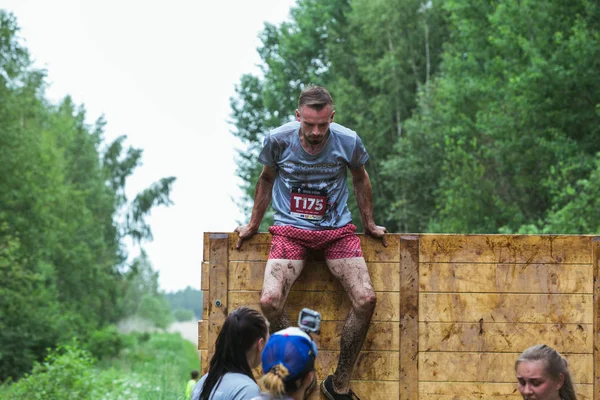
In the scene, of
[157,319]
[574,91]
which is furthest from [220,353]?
[157,319]

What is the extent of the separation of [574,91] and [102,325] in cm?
3098

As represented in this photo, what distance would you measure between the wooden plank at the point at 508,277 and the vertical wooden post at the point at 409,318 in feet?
0.29

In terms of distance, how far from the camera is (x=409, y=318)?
7.14 m

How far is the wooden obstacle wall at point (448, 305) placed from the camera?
23.3ft

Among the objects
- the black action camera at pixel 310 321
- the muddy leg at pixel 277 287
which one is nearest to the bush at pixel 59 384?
the muddy leg at pixel 277 287

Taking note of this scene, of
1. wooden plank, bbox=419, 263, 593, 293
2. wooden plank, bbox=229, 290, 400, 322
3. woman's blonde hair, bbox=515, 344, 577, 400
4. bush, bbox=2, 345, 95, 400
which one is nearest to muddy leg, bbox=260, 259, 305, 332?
wooden plank, bbox=229, 290, 400, 322

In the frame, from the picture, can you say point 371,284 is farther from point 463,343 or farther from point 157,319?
point 157,319

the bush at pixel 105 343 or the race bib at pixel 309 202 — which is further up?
the race bib at pixel 309 202

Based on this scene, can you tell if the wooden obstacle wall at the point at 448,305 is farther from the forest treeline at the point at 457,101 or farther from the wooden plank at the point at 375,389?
the forest treeline at the point at 457,101

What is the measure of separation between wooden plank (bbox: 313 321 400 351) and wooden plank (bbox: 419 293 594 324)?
22cm

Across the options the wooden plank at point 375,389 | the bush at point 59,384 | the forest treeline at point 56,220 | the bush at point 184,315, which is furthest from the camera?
the bush at point 184,315

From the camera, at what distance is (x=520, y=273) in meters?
7.22

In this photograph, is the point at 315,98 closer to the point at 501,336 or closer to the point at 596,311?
the point at 501,336

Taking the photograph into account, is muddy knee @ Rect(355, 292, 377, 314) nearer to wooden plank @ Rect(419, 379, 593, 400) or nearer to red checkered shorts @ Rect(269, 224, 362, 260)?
red checkered shorts @ Rect(269, 224, 362, 260)
